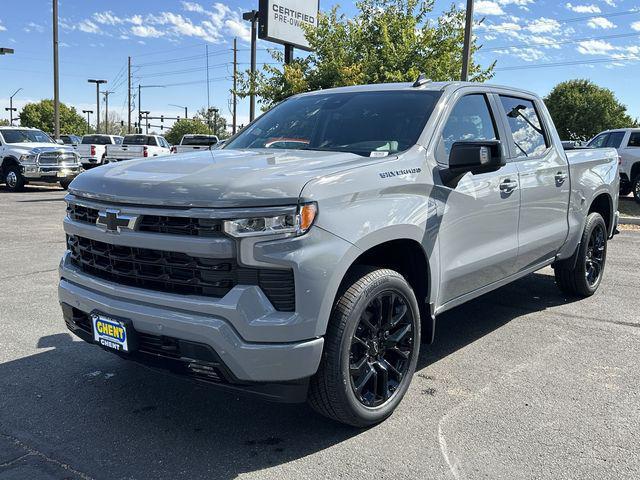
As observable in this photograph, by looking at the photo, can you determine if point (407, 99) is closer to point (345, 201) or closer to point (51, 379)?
point (345, 201)

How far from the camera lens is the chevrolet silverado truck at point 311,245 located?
2.71 metres

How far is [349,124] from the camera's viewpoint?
4.09m

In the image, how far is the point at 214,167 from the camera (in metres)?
3.11

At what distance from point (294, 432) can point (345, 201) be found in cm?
129

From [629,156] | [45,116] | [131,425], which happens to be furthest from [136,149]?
[45,116]

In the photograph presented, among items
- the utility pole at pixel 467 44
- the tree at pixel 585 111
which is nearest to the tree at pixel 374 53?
the utility pole at pixel 467 44

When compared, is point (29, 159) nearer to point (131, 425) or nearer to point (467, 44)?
point (467, 44)

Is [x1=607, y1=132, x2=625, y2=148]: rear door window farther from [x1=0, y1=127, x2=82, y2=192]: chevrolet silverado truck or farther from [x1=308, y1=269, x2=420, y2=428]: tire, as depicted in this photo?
[x1=0, y1=127, x2=82, y2=192]: chevrolet silverado truck

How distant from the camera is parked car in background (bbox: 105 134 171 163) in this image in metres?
23.2

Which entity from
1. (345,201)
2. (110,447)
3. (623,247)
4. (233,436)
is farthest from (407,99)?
(623,247)

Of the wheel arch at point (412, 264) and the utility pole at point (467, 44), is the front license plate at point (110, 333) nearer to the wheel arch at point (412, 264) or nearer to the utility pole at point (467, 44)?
the wheel arch at point (412, 264)

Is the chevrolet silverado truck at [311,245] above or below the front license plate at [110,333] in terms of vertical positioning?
above

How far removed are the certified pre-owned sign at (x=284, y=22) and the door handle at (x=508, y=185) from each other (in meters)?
14.3

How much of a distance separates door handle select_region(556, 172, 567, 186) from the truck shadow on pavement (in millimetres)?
1908
